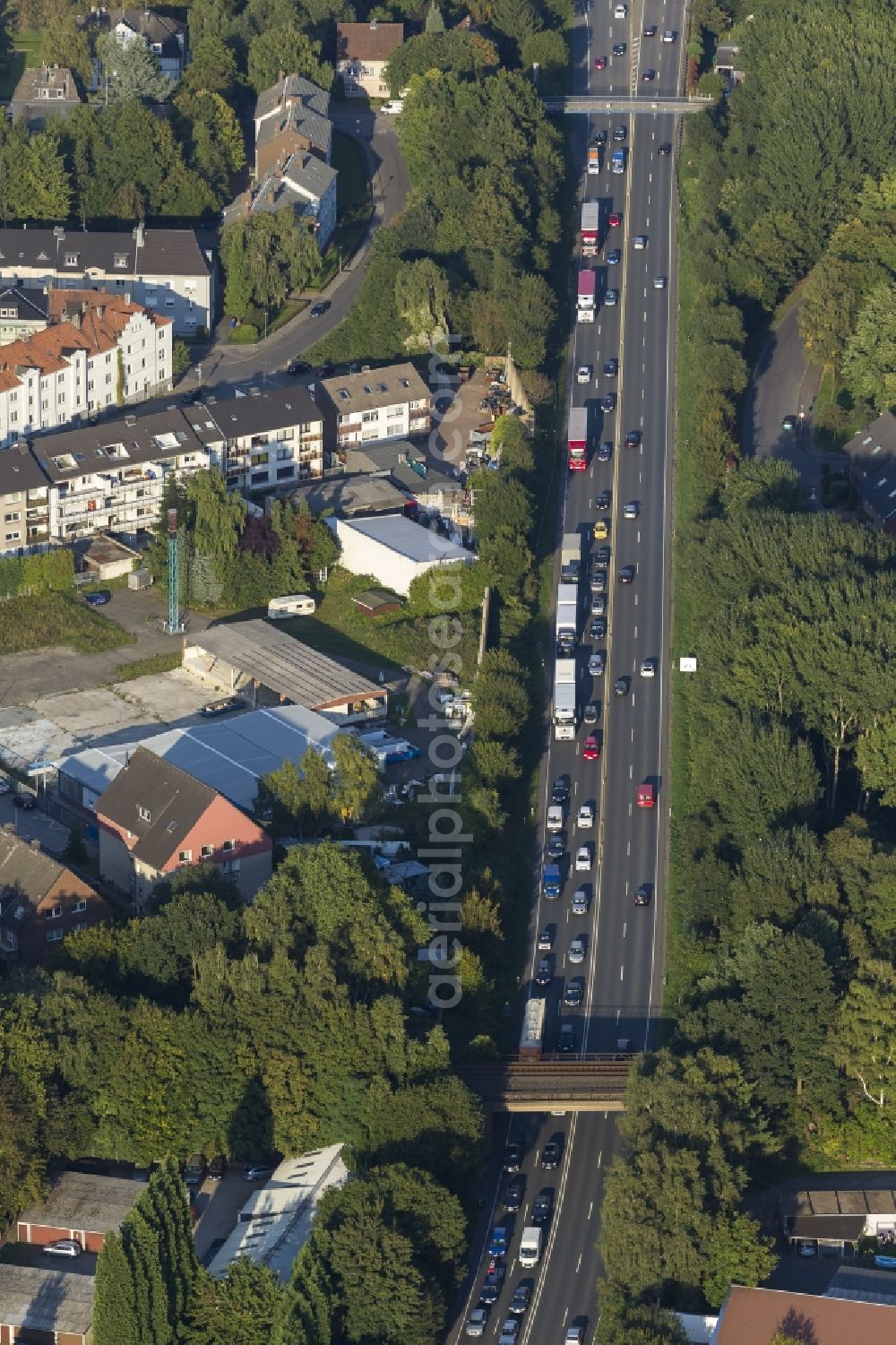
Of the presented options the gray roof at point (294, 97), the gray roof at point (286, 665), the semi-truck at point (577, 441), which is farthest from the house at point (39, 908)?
the gray roof at point (294, 97)

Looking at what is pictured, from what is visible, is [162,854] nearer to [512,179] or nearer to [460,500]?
[460,500]

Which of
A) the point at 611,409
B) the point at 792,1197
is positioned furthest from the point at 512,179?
the point at 792,1197

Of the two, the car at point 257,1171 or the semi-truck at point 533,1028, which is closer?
the car at point 257,1171

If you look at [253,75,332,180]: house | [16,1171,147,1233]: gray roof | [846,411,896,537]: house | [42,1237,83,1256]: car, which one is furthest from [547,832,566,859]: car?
[253,75,332,180]: house

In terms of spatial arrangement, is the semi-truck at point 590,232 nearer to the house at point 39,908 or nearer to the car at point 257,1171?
the house at point 39,908

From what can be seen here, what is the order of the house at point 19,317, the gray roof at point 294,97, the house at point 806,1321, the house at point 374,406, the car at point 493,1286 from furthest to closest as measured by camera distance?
the gray roof at point 294,97 < the house at point 19,317 < the house at point 374,406 < the car at point 493,1286 < the house at point 806,1321

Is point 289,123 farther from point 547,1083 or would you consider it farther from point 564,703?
point 547,1083

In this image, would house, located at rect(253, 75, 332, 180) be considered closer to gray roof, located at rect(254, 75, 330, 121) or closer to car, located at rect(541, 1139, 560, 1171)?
gray roof, located at rect(254, 75, 330, 121)
